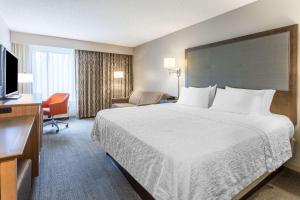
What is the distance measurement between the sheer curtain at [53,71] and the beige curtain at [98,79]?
40 centimetres

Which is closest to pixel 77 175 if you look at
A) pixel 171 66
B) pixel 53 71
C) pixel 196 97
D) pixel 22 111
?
pixel 22 111

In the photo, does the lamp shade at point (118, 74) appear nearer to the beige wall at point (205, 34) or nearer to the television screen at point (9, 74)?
the beige wall at point (205, 34)

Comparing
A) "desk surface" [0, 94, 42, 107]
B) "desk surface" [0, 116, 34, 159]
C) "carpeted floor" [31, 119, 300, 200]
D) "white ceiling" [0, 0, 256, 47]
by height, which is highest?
"white ceiling" [0, 0, 256, 47]

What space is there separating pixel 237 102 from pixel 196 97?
2.62 ft

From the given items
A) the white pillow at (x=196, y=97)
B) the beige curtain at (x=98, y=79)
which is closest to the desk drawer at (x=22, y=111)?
the white pillow at (x=196, y=97)

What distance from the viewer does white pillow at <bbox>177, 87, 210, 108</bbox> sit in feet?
10.4

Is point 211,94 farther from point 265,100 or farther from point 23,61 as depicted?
point 23,61

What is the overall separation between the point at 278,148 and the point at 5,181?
238 centimetres

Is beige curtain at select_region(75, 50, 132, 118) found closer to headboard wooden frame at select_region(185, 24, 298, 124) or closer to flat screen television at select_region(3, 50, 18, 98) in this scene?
flat screen television at select_region(3, 50, 18, 98)

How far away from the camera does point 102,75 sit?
19.4ft

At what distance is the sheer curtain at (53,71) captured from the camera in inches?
211

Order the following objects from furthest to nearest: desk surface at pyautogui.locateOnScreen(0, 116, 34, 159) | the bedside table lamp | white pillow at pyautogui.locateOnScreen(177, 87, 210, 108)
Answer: the bedside table lamp → white pillow at pyautogui.locateOnScreen(177, 87, 210, 108) → desk surface at pyautogui.locateOnScreen(0, 116, 34, 159)

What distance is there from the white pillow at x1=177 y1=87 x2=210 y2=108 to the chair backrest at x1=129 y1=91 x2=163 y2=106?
114 centimetres

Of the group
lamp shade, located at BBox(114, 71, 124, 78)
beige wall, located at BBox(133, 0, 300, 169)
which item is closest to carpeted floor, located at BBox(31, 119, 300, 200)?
beige wall, located at BBox(133, 0, 300, 169)
